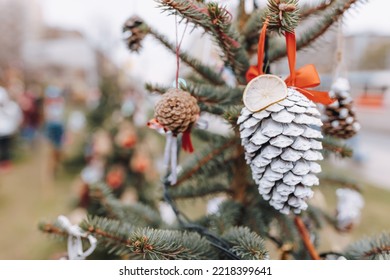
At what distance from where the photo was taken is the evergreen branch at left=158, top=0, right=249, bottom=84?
0.38 meters

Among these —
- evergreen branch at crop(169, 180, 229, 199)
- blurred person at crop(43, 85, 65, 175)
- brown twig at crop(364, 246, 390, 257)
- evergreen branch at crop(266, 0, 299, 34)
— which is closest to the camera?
evergreen branch at crop(266, 0, 299, 34)

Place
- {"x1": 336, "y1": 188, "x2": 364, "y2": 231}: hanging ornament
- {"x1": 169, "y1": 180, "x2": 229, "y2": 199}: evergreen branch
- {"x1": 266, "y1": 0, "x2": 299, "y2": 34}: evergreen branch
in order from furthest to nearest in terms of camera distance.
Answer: {"x1": 336, "y1": 188, "x2": 364, "y2": 231}: hanging ornament
{"x1": 169, "y1": 180, "x2": 229, "y2": 199}: evergreen branch
{"x1": 266, "y1": 0, "x2": 299, "y2": 34}: evergreen branch

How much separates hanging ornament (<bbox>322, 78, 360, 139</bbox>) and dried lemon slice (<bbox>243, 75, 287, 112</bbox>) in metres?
0.19

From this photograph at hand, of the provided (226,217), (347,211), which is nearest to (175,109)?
(226,217)

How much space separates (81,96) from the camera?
9.02 meters

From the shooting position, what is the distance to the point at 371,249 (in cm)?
48

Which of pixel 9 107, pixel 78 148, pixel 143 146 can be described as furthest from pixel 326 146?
pixel 9 107

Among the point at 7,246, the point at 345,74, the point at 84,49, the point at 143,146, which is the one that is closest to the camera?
the point at 345,74

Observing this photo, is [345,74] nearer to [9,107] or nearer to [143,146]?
[143,146]

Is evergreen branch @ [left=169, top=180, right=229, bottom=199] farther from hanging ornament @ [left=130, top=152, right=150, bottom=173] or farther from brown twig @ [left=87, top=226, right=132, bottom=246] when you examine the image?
hanging ornament @ [left=130, top=152, right=150, bottom=173]

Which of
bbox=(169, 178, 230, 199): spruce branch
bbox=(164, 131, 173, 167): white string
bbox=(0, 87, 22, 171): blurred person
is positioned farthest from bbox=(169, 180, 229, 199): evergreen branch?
bbox=(0, 87, 22, 171): blurred person

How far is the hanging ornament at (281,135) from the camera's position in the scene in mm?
374

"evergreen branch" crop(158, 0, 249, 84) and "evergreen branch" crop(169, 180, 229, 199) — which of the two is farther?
"evergreen branch" crop(169, 180, 229, 199)

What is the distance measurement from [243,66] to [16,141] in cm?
479
